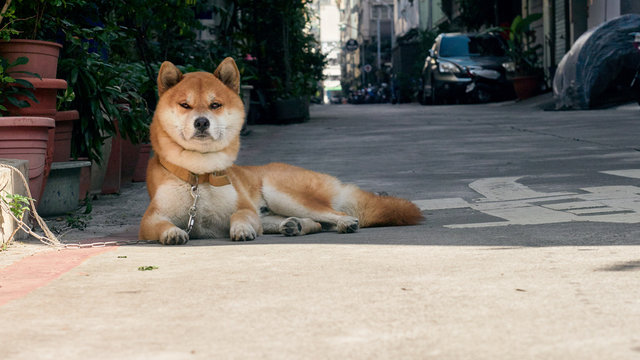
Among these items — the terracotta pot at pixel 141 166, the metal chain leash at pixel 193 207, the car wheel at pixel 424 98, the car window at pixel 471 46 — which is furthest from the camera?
the car wheel at pixel 424 98

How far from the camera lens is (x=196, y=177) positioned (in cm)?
509

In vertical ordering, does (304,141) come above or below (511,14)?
below

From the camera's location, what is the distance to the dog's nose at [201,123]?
4.89 meters

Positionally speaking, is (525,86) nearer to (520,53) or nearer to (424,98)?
(520,53)

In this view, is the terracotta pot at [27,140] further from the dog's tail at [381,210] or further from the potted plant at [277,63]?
the potted plant at [277,63]

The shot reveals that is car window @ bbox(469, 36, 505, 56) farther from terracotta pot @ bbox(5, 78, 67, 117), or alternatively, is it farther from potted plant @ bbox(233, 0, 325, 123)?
terracotta pot @ bbox(5, 78, 67, 117)

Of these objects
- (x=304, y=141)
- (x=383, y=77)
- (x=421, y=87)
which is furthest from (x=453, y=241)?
(x=383, y=77)

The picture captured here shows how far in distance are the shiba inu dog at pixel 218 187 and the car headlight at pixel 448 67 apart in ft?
68.5

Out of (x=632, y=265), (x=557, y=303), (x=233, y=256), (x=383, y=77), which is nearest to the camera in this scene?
(x=557, y=303)

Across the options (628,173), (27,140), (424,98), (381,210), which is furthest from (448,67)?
(27,140)

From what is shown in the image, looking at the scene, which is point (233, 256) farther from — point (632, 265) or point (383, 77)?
point (383, 77)

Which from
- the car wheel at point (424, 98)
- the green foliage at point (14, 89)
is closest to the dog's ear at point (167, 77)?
the green foliage at point (14, 89)

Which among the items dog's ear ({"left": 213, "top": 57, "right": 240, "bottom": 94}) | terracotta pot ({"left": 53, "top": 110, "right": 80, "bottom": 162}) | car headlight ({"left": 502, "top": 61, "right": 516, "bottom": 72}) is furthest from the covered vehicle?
dog's ear ({"left": 213, "top": 57, "right": 240, "bottom": 94})

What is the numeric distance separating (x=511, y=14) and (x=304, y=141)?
72.3ft
